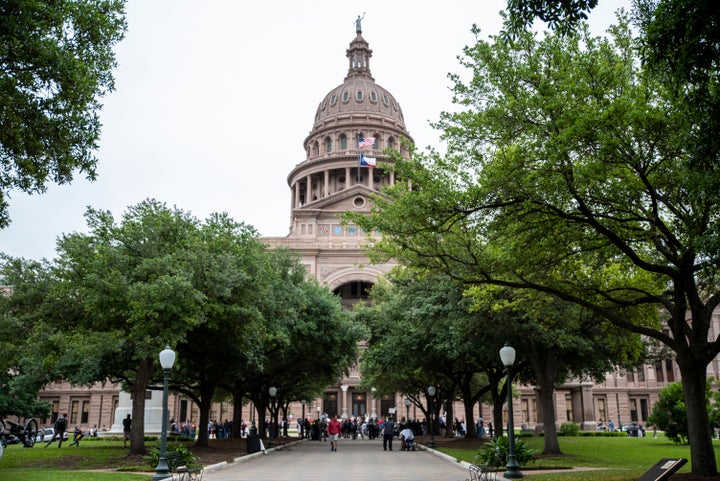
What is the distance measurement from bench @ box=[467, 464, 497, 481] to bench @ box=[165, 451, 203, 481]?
6774 mm

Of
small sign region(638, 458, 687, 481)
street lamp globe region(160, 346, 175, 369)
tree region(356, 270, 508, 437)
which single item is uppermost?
tree region(356, 270, 508, 437)

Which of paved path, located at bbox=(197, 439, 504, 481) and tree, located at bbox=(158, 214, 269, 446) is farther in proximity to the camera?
tree, located at bbox=(158, 214, 269, 446)

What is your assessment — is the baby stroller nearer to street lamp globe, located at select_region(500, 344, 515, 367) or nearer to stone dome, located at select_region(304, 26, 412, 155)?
street lamp globe, located at select_region(500, 344, 515, 367)

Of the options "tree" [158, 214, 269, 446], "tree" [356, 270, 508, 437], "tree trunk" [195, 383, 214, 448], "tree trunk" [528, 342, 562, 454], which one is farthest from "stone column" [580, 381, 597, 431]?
"tree" [158, 214, 269, 446]

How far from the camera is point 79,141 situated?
1389 cm

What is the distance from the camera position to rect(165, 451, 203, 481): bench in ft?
53.3

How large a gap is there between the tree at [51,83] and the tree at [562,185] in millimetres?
6879

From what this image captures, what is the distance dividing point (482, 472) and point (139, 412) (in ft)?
42.4

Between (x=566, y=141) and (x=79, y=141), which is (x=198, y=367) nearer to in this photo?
(x=79, y=141)

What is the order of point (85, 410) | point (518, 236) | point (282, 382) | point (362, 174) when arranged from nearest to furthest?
point (518, 236) < point (282, 382) < point (85, 410) < point (362, 174)

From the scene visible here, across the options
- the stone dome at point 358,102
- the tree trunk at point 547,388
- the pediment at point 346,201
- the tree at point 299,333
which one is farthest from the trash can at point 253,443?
the stone dome at point 358,102

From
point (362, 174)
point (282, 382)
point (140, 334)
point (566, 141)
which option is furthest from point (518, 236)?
point (362, 174)

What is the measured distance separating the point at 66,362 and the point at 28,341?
5.35 metres

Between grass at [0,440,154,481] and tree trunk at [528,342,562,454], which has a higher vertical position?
tree trunk at [528,342,562,454]
